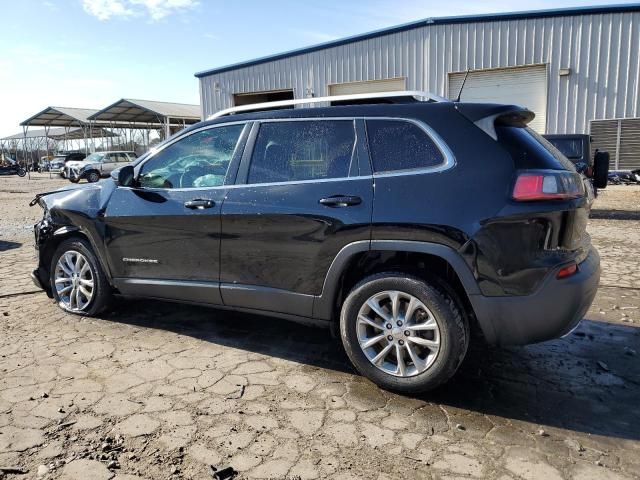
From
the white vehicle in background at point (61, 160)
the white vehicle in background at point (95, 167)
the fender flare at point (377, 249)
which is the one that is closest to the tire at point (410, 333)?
the fender flare at point (377, 249)

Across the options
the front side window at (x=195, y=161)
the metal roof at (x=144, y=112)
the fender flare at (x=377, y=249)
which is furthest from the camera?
the metal roof at (x=144, y=112)

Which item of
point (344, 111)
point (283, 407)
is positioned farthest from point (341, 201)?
→ point (283, 407)

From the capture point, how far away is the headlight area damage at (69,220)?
4.45 meters

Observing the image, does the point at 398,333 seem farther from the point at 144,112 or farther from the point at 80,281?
the point at 144,112

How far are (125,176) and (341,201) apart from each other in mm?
1998

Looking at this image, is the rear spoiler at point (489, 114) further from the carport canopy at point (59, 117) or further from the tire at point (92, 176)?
the carport canopy at point (59, 117)

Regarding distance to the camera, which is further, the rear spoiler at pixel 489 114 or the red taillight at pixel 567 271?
the rear spoiler at pixel 489 114

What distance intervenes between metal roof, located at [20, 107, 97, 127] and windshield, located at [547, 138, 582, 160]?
35.0 m

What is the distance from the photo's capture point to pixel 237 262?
3.73m

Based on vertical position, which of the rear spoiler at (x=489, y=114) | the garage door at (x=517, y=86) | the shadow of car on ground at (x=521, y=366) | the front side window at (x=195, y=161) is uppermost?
the garage door at (x=517, y=86)

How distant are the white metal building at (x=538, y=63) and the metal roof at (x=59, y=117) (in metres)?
28.3

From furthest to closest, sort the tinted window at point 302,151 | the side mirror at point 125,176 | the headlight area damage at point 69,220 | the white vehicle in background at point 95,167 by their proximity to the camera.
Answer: the white vehicle in background at point 95,167 < the headlight area damage at point 69,220 < the side mirror at point 125,176 < the tinted window at point 302,151

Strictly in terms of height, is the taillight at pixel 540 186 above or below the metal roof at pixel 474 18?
below

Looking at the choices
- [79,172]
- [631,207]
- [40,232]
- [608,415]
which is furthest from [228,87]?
[608,415]
